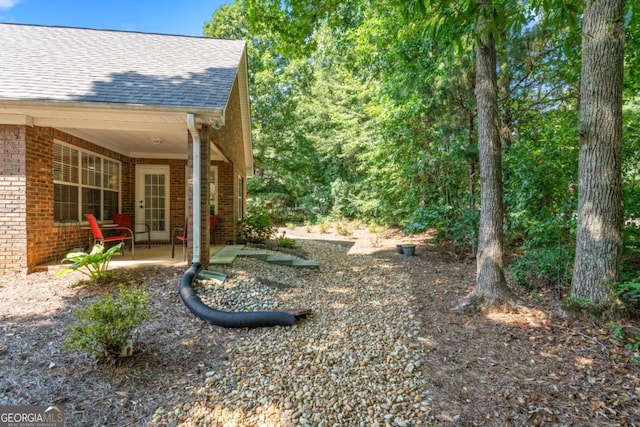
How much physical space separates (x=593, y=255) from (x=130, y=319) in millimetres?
4809

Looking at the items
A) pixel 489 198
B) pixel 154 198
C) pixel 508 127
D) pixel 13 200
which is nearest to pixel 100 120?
pixel 13 200

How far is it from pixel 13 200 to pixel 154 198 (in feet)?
12.0

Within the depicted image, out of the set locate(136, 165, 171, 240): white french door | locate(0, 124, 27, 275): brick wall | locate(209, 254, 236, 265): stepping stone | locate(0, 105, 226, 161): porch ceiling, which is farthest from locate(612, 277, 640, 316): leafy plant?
locate(136, 165, 171, 240): white french door

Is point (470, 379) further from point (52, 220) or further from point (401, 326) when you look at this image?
point (52, 220)

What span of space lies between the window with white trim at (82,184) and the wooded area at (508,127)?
455 centimetres

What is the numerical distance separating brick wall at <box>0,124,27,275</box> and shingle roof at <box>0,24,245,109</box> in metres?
0.75

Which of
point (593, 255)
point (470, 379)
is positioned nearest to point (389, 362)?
point (470, 379)

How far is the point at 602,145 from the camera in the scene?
3.41m

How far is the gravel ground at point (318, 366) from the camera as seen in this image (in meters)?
2.30

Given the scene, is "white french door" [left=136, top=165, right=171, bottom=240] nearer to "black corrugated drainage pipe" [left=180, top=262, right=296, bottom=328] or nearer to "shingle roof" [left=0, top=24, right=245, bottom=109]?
"shingle roof" [left=0, top=24, right=245, bottom=109]

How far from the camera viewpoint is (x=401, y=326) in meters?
3.75

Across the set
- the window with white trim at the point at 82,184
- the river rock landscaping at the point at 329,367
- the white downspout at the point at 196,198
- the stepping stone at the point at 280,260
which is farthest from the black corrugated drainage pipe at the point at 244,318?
the window with white trim at the point at 82,184

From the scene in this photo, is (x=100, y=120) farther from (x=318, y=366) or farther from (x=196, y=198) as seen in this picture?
(x=318, y=366)

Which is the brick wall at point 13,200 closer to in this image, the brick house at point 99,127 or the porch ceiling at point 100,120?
the brick house at point 99,127
